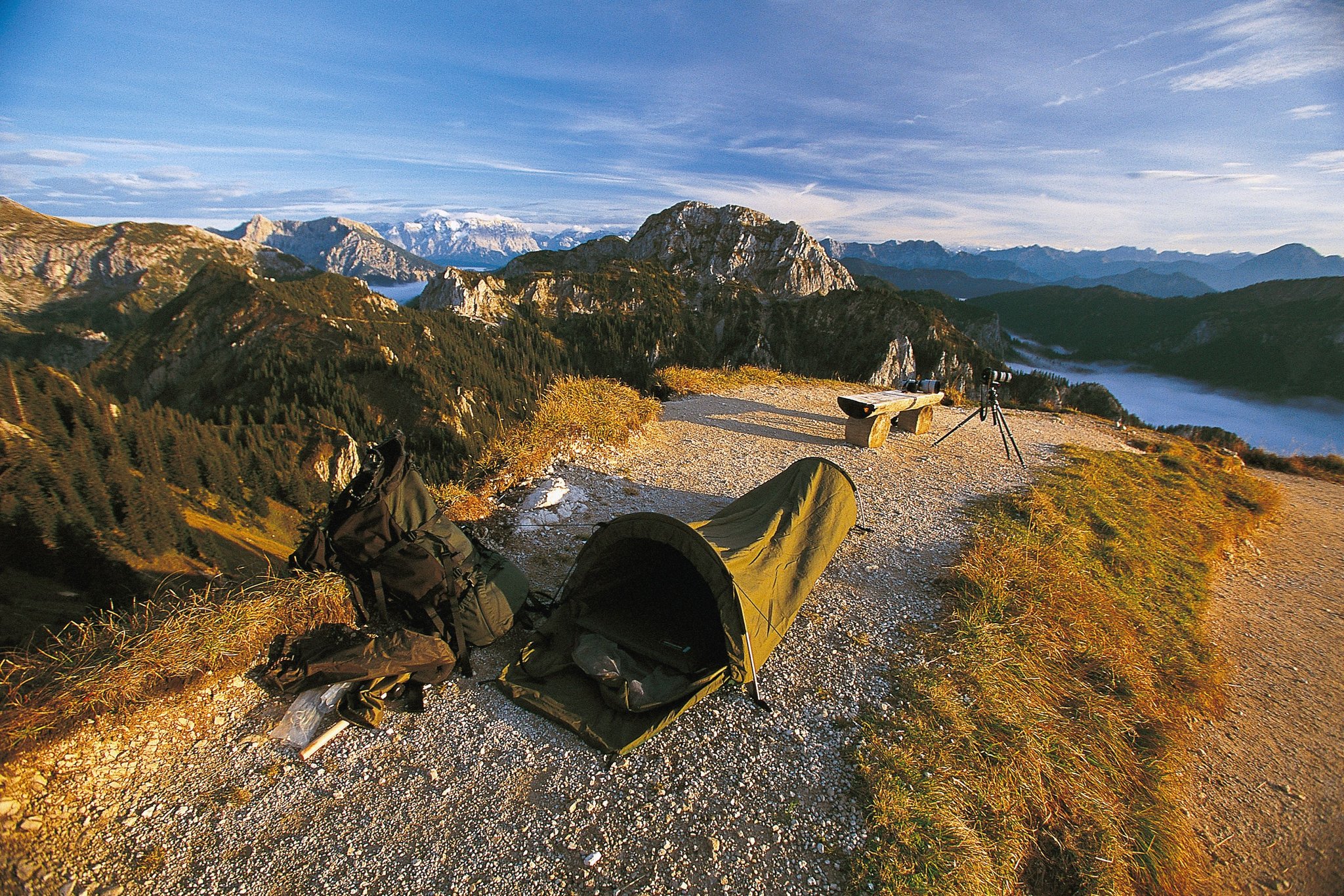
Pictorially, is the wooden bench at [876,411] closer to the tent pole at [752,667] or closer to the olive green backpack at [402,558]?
the tent pole at [752,667]

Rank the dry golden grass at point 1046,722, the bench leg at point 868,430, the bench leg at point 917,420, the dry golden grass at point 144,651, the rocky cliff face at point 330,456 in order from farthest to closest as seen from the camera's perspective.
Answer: the rocky cliff face at point 330,456 < the bench leg at point 917,420 < the bench leg at point 868,430 < the dry golden grass at point 1046,722 < the dry golden grass at point 144,651

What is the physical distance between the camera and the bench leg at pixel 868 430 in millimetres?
14531

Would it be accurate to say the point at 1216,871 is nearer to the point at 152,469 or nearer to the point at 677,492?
the point at 677,492

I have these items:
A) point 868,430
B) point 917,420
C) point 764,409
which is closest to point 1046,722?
point 868,430

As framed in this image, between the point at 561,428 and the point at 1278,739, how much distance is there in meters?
13.1

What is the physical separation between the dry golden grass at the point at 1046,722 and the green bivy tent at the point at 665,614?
168 cm

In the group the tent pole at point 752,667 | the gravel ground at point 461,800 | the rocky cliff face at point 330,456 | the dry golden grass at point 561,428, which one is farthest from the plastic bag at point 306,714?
the rocky cliff face at point 330,456

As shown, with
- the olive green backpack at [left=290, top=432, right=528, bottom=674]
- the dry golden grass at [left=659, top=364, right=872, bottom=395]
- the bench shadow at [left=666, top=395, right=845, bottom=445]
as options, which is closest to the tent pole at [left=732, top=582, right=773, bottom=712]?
the olive green backpack at [left=290, top=432, right=528, bottom=674]

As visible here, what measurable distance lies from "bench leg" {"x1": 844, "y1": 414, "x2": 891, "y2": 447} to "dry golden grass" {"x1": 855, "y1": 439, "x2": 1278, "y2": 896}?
3.80m

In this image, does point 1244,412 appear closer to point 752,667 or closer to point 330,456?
point 752,667

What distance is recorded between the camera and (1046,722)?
607cm

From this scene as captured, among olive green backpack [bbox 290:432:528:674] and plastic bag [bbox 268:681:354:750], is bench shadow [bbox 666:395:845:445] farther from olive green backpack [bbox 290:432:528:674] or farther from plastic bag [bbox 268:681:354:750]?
plastic bag [bbox 268:681:354:750]

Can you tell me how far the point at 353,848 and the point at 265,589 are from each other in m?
3.27

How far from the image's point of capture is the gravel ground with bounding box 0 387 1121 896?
381 centimetres
